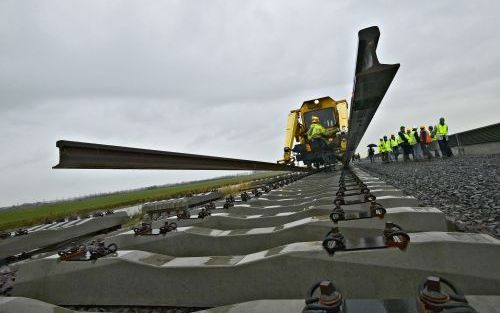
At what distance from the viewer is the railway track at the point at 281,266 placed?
5.56 ft

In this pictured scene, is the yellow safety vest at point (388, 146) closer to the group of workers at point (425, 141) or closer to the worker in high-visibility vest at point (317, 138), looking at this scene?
the group of workers at point (425, 141)

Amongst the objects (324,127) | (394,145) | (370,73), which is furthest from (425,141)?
(370,73)

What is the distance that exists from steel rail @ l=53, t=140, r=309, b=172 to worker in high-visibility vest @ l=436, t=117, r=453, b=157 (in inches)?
660

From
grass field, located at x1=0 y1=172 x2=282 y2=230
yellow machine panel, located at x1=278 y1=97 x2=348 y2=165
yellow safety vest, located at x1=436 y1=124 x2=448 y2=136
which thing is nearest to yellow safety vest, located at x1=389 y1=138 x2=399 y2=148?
yellow safety vest, located at x1=436 y1=124 x2=448 y2=136

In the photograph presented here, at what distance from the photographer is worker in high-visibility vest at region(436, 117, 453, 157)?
16078 millimetres

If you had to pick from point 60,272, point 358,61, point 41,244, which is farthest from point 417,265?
point 41,244

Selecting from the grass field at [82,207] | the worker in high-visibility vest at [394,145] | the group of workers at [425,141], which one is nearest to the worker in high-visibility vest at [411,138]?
the group of workers at [425,141]

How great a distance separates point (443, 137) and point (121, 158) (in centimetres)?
1866

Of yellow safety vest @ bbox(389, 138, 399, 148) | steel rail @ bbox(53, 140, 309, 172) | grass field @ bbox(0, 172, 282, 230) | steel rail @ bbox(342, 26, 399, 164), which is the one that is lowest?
grass field @ bbox(0, 172, 282, 230)

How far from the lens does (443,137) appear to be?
54.2ft

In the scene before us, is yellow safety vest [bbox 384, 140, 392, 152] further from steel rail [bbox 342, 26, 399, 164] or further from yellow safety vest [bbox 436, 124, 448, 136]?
steel rail [bbox 342, 26, 399, 164]

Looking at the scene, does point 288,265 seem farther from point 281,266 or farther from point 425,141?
point 425,141

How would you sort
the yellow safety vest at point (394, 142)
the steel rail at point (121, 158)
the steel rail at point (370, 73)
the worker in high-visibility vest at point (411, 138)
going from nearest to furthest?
the steel rail at point (121, 158)
the steel rail at point (370, 73)
the worker in high-visibility vest at point (411, 138)
the yellow safety vest at point (394, 142)

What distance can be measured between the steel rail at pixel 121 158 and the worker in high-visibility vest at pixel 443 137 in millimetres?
16763
